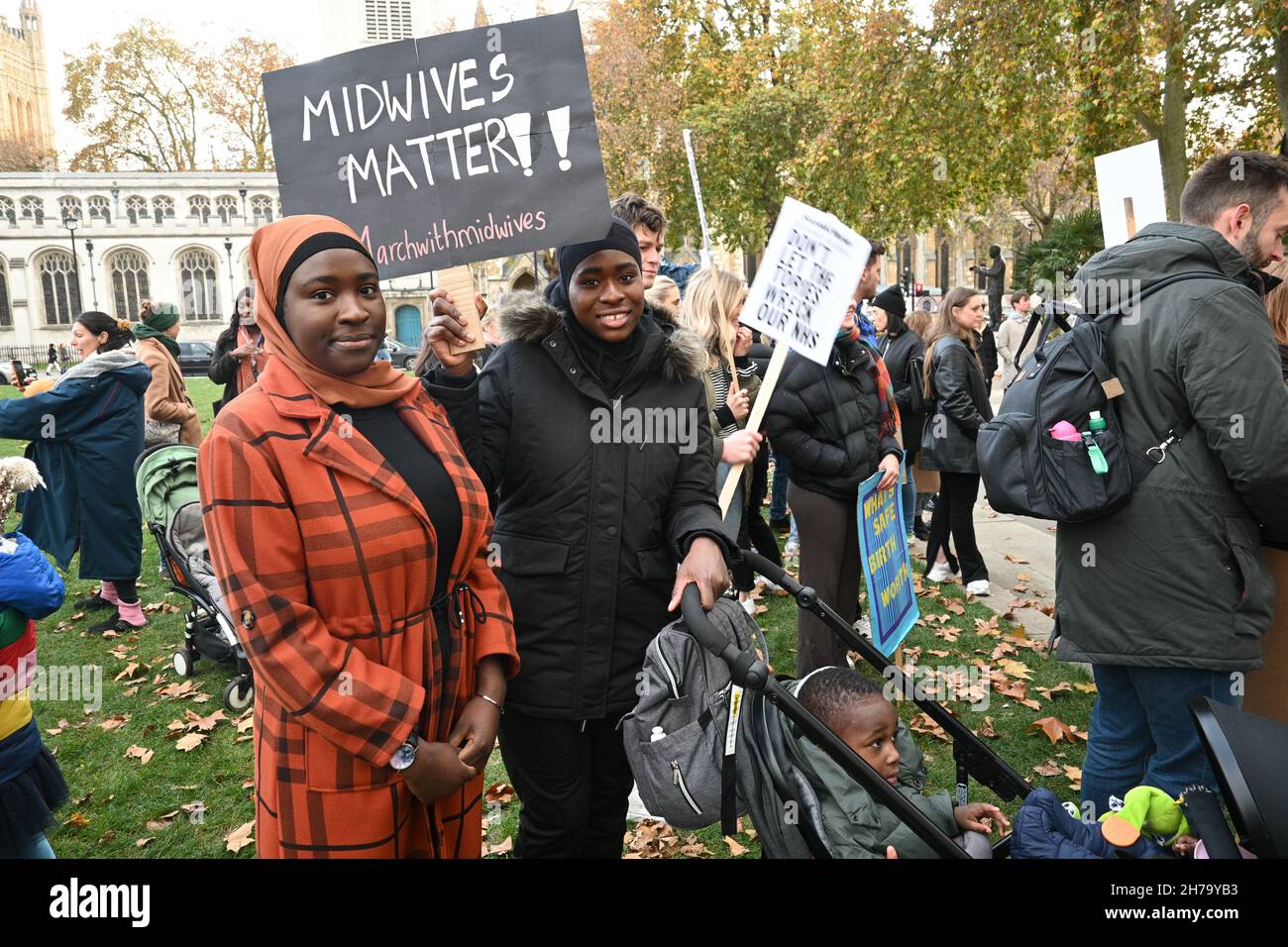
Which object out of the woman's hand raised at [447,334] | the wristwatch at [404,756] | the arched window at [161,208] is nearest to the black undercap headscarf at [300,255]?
the woman's hand raised at [447,334]

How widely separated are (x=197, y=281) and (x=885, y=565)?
66.4m

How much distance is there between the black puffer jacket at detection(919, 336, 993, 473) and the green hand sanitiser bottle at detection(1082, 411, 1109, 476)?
3.65m

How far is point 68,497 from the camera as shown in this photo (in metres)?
6.61

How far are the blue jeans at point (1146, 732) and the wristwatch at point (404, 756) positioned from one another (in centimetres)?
220

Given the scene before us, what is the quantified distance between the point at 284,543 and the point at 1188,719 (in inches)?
105

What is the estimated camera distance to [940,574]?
7117mm

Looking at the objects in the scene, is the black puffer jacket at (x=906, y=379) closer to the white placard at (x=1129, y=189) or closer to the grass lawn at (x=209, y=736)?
the grass lawn at (x=209, y=736)

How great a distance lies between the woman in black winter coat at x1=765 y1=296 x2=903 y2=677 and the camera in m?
4.64

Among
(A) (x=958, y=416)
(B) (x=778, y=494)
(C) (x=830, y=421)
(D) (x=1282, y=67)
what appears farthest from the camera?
(D) (x=1282, y=67)

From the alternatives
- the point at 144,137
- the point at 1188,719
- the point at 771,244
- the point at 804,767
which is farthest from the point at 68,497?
the point at 144,137

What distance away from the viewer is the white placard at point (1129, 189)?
155 inches

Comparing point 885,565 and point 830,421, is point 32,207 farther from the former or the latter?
point 885,565

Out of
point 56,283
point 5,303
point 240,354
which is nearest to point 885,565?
point 240,354

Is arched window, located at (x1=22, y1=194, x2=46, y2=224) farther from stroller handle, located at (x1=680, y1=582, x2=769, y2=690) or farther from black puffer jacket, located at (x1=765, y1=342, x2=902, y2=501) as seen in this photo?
stroller handle, located at (x1=680, y1=582, x2=769, y2=690)
